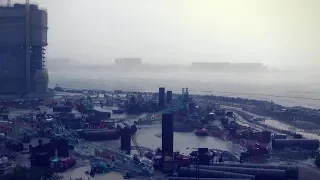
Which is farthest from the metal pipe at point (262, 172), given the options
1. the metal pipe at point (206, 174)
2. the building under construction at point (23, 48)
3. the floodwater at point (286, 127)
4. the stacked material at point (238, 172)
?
the building under construction at point (23, 48)

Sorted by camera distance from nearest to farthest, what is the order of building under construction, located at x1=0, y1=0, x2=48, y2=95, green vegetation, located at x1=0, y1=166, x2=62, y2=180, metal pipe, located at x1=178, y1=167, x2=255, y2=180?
green vegetation, located at x1=0, y1=166, x2=62, y2=180
metal pipe, located at x1=178, y1=167, x2=255, y2=180
building under construction, located at x1=0, y1=0, x2=48, y2=95

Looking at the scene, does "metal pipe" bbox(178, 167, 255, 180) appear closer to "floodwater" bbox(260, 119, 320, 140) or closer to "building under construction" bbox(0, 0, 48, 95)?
"floodwater" bbox(260, 119, 320, 140)

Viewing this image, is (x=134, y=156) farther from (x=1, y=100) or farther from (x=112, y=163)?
(x=1, y=100)

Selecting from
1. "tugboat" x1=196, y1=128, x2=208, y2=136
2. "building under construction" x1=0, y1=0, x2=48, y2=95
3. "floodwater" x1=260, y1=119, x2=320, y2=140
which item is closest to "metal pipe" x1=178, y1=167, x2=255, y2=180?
"tugboat" x1=196, y1=128, x2=208, y2=136

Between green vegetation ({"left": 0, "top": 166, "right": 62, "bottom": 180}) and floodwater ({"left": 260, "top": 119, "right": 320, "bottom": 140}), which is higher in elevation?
floodwater ({"left": 260, "top": 119, "right": 320, "bottom": 140})

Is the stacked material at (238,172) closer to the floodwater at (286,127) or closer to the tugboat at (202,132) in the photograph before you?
the tugboat at (202,132)

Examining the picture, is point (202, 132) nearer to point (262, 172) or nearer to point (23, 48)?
point (262, 172)

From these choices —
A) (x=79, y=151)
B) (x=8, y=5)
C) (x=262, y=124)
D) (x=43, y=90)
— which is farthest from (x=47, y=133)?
(x=8, y=5)
